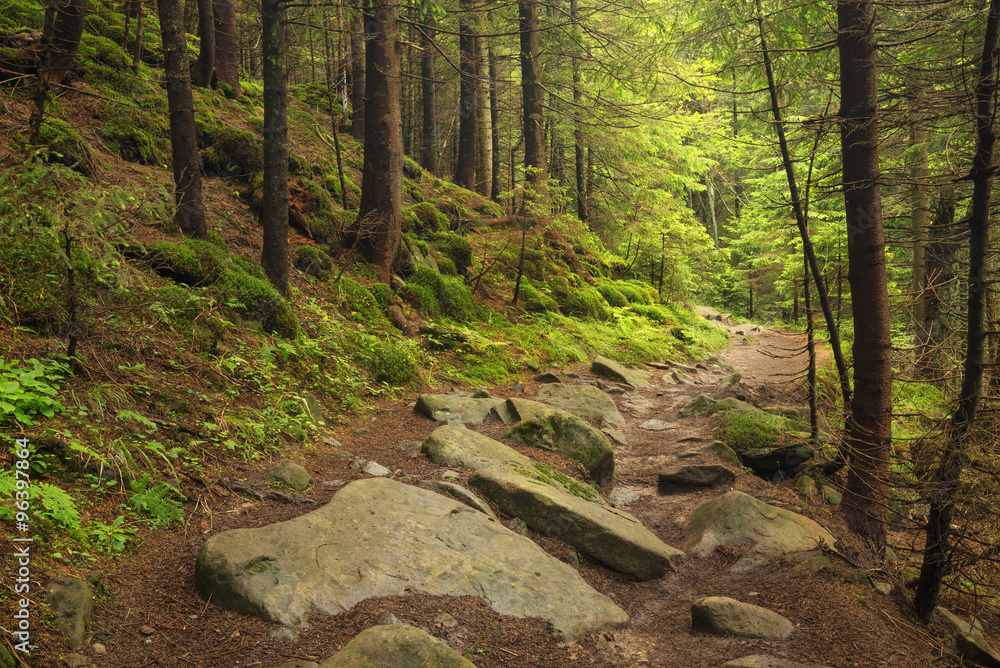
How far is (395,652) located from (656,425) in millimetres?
7153

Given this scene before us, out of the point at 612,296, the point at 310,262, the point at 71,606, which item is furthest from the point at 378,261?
the point at 612,296

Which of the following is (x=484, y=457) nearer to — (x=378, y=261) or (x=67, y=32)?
(x=378, y=261)

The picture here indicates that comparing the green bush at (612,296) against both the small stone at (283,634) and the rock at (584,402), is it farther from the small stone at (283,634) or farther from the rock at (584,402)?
the small stone at (283,634)

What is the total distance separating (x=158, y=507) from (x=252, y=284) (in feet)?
12.6

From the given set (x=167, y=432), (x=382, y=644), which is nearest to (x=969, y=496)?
(x=382, y=644)

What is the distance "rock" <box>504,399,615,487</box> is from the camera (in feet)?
22.1

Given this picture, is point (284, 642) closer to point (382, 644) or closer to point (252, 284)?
point (382, 644)

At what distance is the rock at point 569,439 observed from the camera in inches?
265

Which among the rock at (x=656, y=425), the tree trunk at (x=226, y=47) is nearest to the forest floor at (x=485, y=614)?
the rock at (x=656, y=425)

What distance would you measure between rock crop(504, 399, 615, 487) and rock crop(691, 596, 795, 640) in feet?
9.42

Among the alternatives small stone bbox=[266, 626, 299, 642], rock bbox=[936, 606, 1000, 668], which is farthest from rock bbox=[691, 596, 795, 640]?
small stone bbox=[266, 626, 299, 642]

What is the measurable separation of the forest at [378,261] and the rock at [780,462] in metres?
0.55

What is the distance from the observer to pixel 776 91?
7.66 m

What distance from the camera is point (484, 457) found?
5.69 metres
